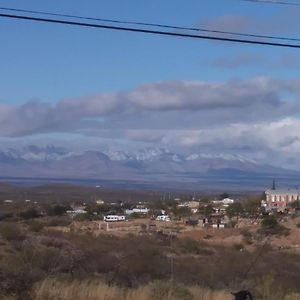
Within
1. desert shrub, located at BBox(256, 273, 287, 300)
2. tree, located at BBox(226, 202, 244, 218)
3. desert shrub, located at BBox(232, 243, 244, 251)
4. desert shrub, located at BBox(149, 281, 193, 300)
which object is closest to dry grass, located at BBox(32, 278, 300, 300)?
desert shrub, located at BBox(149, 281, 193, 300)

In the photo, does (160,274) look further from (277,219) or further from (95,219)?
A: (95,219)

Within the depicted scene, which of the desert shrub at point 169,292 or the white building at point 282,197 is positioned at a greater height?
the white building at point 282,197

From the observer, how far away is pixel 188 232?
6812 cm

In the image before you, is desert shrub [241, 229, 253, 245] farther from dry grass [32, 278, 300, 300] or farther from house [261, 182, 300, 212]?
dry grass [32, 278, 300, 300]

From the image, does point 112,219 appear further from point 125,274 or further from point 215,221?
point 125,274

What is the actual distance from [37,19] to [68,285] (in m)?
6.59

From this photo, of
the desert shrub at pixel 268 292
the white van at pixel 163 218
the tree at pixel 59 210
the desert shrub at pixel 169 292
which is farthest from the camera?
the tree at pixel 59 210

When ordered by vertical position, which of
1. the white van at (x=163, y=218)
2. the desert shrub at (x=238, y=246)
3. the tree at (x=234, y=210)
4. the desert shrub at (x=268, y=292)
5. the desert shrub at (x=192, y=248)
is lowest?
the desert shrub at (x=238, y=246)

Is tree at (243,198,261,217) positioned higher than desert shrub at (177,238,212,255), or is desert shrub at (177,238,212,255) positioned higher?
tree at (243,198,261,217)


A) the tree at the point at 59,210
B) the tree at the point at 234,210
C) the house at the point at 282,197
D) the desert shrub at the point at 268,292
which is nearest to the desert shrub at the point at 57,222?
the tree at the point at 59,210

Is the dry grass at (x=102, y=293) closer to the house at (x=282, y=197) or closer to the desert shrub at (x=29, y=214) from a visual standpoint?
the desert shrub at (x=29, y=214)

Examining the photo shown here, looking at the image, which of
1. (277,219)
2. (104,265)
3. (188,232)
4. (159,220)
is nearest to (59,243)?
(104,265)

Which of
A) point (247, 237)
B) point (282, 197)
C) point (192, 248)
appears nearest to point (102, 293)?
point (192, 248)

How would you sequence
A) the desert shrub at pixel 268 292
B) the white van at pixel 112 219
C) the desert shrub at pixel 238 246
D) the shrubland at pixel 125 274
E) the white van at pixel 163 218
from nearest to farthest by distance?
1. the shrubland at pixel 125 274
2. the desert shrub at pixel 268 292
3. the desert shrub at pixel 238 246
4. the white van at pixel 163 218
5. the white van at pixel 112 219
